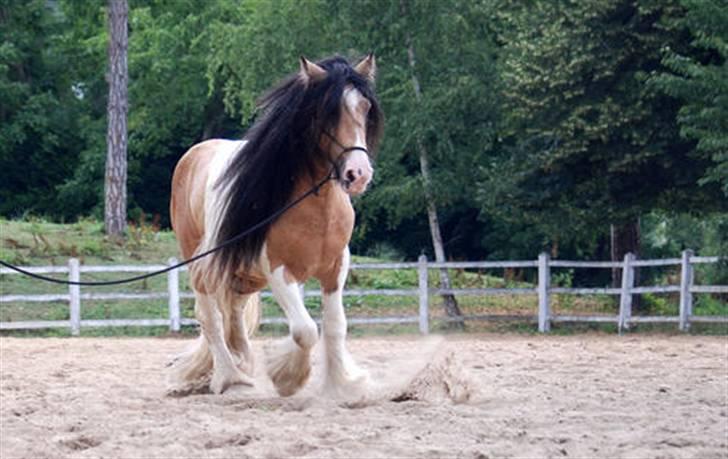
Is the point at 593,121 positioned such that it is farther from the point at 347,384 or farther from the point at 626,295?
the point at 347,384

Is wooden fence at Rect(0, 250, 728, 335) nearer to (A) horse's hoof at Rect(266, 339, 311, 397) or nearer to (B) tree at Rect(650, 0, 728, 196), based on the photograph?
(B) tree at Rect(650, 0, 728, 196)

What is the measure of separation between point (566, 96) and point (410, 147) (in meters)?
3.53

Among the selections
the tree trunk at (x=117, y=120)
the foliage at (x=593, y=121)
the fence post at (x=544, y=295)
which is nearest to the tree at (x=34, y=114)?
the tree trunk at (x=117, y=120)

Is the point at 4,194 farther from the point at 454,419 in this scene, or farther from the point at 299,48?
the point at 454,419

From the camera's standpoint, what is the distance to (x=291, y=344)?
9.39m

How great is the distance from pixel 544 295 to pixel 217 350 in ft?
34.7

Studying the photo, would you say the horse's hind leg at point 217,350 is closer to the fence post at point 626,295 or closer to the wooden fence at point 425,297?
the wooden fence at point 425,297

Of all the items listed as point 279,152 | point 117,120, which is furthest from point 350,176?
point 117,120

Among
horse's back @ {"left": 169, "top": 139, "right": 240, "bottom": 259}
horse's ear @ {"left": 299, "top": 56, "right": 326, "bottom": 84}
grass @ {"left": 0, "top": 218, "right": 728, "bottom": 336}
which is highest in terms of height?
horse's ear @ {"left": 299, "top": 56, "right": 326, "bottom": 84}

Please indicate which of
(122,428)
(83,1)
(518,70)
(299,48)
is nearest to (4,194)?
(83,1)

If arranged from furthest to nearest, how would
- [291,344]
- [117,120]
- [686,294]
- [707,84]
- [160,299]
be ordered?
[117,120] < [160,299] < [686,294] < [707,84] < [291,344]

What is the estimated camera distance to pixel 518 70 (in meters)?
20.0

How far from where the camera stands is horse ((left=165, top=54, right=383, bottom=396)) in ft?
29.4

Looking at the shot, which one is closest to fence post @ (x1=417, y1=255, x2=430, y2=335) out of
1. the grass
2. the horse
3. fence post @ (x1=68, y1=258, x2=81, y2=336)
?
the grass
